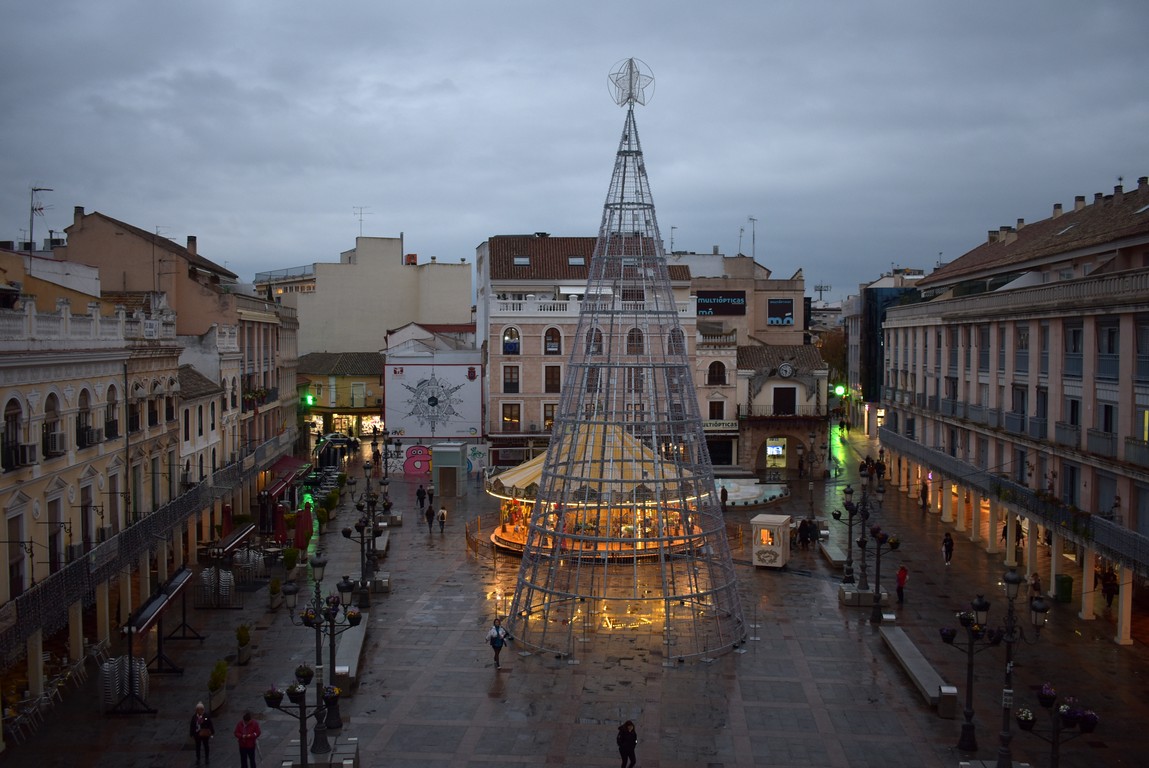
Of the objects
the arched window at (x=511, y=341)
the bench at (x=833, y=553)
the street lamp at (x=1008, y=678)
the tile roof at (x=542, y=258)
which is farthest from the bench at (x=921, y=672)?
the tile roof at (x=542, y=258)

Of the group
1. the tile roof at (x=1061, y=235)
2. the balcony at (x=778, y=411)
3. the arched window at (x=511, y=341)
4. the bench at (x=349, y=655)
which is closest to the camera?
the bench at (x=349, y=655)

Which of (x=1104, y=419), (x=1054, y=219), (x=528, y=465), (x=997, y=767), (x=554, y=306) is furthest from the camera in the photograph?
(x=554, y=306)

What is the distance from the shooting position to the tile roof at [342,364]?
72031 mm

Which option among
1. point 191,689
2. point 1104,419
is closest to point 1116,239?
point 1104,419

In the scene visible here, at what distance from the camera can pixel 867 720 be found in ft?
70.1

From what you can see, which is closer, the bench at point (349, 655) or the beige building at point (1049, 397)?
the bench at point (349, 655)

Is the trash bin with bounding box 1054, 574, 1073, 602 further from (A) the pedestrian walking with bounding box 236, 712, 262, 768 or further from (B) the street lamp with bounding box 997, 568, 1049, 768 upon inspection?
(A) the pedestrian walking with bounding box 236, 712, 262, 768

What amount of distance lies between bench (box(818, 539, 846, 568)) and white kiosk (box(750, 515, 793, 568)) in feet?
5.45

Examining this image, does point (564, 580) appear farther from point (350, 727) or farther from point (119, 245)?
point (119, 245)

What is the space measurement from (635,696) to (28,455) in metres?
14.2

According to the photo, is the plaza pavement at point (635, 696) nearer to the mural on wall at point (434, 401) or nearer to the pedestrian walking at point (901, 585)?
the pedestrian walking at point (901, 585)

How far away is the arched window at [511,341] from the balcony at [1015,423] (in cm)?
2824

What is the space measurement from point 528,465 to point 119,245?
753 inches

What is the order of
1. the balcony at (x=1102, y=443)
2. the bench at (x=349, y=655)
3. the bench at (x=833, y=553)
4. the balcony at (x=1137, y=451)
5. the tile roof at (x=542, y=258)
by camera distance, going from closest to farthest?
the bench at (x=349, y=655), the balcony at (x=1137, y=451), the balcony at (x=1102, y=443), the bench at (x=833, y=553), the tile roof at (x=542, y=258)
